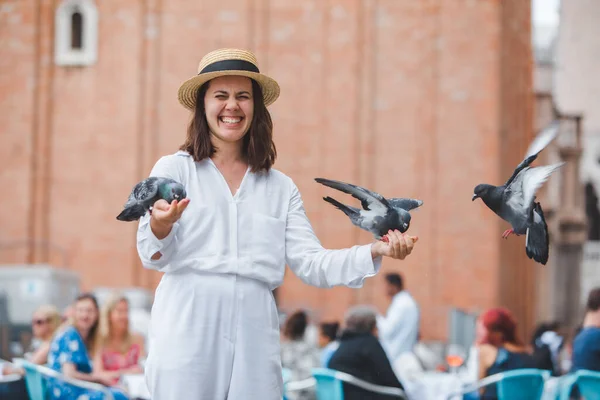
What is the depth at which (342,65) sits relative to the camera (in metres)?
21.4

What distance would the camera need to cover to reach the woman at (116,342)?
836cm

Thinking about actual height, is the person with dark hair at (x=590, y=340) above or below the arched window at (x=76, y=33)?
below

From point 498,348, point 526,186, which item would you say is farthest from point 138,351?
point 526,186

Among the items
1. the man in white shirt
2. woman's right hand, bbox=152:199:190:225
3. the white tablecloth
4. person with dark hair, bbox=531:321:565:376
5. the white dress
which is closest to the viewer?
woman's right hand, bbox=152:199:190:225

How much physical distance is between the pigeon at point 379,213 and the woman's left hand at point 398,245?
3cm

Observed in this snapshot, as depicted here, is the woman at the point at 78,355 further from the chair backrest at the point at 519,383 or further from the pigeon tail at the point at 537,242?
the pigeon tail at the point at 537,242

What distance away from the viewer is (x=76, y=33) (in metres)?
22.0

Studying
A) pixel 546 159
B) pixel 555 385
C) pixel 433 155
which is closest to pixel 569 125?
pixel 546 159

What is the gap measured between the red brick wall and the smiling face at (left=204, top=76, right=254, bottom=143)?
686 inches

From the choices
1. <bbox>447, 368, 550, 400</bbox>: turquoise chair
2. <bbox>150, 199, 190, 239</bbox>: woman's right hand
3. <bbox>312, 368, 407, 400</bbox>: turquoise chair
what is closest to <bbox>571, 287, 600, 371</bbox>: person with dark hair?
<bbox>447, 368, 550, 400</bbox>: turquoise chair

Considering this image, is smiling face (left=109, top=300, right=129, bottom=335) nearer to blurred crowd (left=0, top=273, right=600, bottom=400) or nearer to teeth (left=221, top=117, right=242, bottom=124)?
blurred crowd (left=0, top=273, right=600, bottom=400)

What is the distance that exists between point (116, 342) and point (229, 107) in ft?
17.3

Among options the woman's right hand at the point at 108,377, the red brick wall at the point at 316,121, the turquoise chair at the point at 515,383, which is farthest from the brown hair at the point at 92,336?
the red brick wall at the point at 316,121

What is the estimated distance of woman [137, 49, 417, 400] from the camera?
338 centimetres
